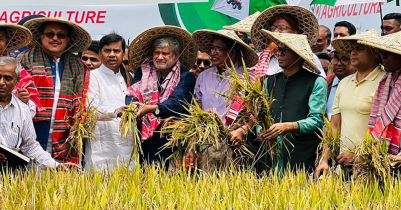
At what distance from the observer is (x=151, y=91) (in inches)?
303

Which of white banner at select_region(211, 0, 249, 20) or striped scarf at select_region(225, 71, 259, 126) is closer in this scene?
striped scarf at select_region(225, 71, 259, 126)

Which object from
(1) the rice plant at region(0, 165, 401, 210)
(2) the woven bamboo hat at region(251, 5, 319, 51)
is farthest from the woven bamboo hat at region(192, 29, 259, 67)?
(1) the rice plant at region(0, 165, 401, 210)

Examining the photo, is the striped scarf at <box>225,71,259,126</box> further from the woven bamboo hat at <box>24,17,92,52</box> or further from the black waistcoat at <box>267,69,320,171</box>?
the woven bamboo hat at <box>24,17,92,52</box>

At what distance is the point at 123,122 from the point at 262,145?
1058mm

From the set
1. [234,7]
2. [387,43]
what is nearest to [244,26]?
[387,43]

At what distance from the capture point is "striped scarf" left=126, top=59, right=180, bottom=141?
766cm

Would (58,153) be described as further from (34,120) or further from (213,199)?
(213,199)

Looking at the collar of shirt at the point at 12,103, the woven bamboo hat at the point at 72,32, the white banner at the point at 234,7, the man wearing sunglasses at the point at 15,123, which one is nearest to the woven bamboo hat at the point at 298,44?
the woven bamboo hat at the point at 72,32

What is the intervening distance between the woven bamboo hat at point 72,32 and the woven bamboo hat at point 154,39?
39 cm

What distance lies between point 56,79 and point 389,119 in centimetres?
268

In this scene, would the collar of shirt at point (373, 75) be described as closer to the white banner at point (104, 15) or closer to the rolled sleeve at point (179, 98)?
the rolled sleeve at point (179, 98)

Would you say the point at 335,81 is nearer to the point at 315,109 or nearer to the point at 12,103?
the point at 315,109

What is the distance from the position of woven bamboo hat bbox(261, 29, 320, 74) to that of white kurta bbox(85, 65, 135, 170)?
143cm

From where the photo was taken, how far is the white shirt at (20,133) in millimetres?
6965
